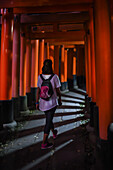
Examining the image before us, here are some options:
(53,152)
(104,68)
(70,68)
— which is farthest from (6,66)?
(70,68)

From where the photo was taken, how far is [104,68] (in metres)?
2.75

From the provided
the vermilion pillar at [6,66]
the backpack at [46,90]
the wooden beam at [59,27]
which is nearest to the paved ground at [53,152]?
the vermilion pillar at [6,66]

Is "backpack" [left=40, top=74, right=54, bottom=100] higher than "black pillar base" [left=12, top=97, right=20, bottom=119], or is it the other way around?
"backpack" [left=40, top=74, right=54, bottom=100]

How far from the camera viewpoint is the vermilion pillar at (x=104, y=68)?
2698 mm

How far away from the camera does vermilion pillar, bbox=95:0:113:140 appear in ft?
8.85

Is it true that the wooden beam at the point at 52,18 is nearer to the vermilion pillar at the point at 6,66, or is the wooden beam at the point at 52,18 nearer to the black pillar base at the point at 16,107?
the vermilion pillar at the point at 6,66

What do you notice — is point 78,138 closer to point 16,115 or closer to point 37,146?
point 37,146

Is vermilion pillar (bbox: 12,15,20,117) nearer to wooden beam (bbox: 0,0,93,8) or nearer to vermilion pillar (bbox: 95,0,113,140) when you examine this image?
wooden beam (bbox: 0,0,93,8)

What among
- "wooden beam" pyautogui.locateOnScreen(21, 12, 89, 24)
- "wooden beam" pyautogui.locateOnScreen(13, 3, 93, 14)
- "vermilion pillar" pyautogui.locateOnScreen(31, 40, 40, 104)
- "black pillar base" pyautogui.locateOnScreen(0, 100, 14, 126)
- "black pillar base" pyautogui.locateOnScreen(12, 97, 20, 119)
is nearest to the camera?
"black pillar base" pyautogui.locateOnScreen(0, 100, 14, 126)

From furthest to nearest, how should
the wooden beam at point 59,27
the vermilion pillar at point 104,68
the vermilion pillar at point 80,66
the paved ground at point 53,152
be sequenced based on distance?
the vermilion pillar at point 80,66, the wooden beam at point 59,27, the vermilion pillar at point 104,68, the paved ground at point 53,152

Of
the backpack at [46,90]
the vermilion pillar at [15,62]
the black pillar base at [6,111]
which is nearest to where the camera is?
the backpack at [46,90]

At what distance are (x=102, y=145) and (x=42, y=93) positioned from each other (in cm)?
152

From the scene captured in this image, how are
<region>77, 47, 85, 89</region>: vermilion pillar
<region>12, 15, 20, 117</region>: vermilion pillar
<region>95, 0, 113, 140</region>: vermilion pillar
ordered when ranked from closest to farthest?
<region>95, 0, 113, 140</region>: vermilion pillar → <region>12, 15, 20, 117</region>: vermilion pillar → <region>77, 47, 85, 89</region>: vermilion pillar

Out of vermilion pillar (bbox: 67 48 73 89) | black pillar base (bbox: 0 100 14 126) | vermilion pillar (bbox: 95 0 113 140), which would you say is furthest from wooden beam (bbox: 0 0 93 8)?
vermilion pillar (bbox: 67 48 73 89)
